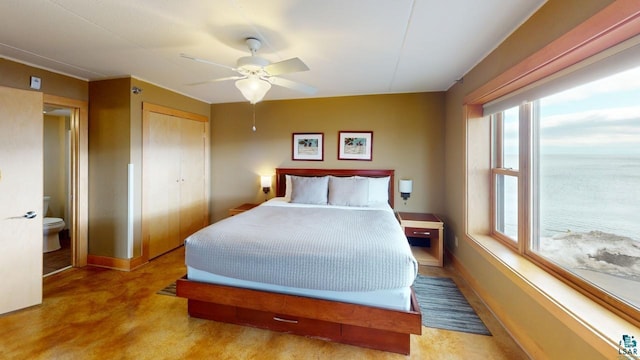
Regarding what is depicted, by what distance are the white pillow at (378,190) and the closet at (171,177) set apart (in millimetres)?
2853

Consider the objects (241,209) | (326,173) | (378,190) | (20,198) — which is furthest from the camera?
(326,173)

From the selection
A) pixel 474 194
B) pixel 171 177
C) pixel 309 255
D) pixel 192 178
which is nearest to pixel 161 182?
pixel 171 177

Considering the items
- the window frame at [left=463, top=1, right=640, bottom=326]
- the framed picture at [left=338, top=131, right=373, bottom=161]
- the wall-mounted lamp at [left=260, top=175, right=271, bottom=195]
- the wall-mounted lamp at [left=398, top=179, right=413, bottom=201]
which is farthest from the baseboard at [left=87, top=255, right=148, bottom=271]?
the window frame at [left=463, top=1, right=640, bottom=326]

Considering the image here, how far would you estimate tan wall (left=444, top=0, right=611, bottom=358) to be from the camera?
139 cm

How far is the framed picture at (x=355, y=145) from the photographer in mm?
3896

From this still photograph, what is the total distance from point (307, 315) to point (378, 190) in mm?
2235

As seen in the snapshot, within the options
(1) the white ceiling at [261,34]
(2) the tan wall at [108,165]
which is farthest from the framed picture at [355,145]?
(2) the tan wall at [108,165]

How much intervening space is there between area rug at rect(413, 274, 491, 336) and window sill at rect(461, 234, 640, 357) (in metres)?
0.24

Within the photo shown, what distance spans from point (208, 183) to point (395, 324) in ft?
→ 12.7

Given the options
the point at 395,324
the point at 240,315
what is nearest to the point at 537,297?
the point at 395,324

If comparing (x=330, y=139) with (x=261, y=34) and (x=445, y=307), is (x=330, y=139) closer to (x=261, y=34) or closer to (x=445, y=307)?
(x=261, y=34)

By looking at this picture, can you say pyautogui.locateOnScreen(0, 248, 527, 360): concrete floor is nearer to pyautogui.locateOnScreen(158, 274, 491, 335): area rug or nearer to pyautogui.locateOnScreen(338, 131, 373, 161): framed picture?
pyautogui.locateOnScreen(158, 274, 491, 335): area rug

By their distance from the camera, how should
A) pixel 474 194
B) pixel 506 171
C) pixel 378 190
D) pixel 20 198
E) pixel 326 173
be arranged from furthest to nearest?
pixel 326 173 < pixel 378 190 < pixel 474 194 < pixel 506 171 < pixel 20 198

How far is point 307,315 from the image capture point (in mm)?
1790
